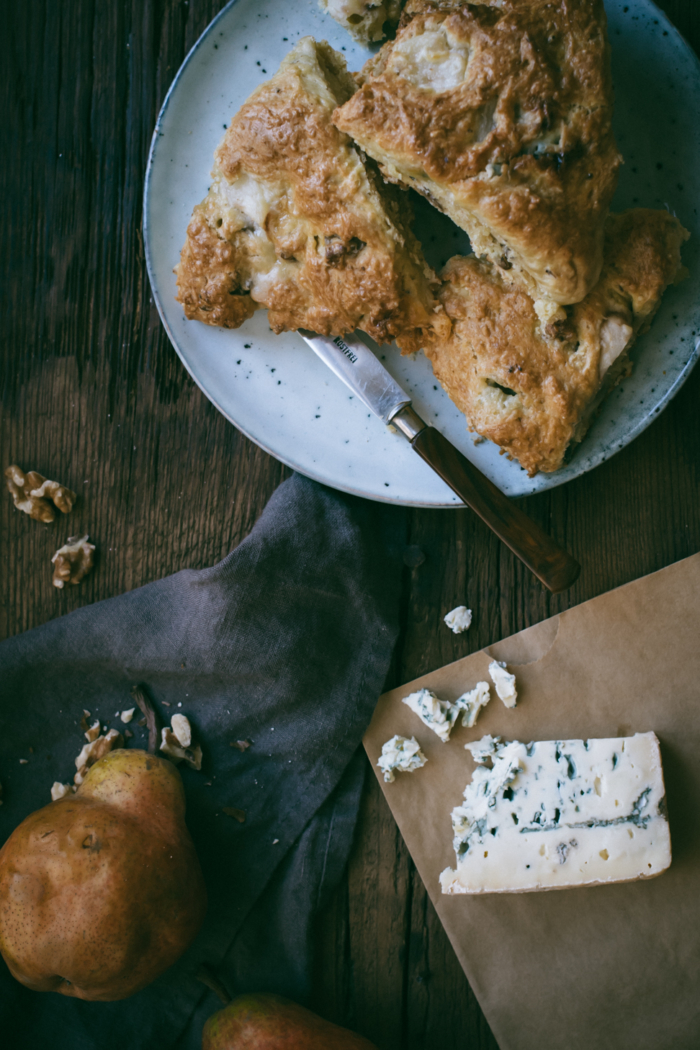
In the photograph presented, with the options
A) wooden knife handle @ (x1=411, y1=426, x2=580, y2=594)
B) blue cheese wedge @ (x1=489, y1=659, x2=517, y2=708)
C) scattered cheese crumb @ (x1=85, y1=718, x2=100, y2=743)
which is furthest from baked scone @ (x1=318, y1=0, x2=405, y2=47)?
scattered cheese crumb @ (x1=85, y1=718, x2=100, y2=743)

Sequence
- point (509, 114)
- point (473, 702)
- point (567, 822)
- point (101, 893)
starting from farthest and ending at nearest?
point (473, 702) < point (567, 822) < point (101, 893) < point (509, 114)

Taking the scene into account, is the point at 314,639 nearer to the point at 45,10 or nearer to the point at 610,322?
the point at 610,322

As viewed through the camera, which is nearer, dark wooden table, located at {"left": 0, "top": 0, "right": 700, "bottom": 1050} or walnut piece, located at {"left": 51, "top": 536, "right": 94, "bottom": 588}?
dark wooden table, located at {"left": 0, "top": 0, "right": 700, "bottom": 1050}

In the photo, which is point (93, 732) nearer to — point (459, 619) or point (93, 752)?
point (93, 752)

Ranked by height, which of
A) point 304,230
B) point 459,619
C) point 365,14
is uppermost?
point 365,14

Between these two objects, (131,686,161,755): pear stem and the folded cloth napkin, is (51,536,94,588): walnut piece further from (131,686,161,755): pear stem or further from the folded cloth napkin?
(131,686,161,755): pear stem

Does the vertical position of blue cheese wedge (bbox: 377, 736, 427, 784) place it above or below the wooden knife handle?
below

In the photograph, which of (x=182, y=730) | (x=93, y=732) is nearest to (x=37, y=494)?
(x=93, y=732)

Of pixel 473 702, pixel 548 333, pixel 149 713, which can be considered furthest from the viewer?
pixel 149 713
